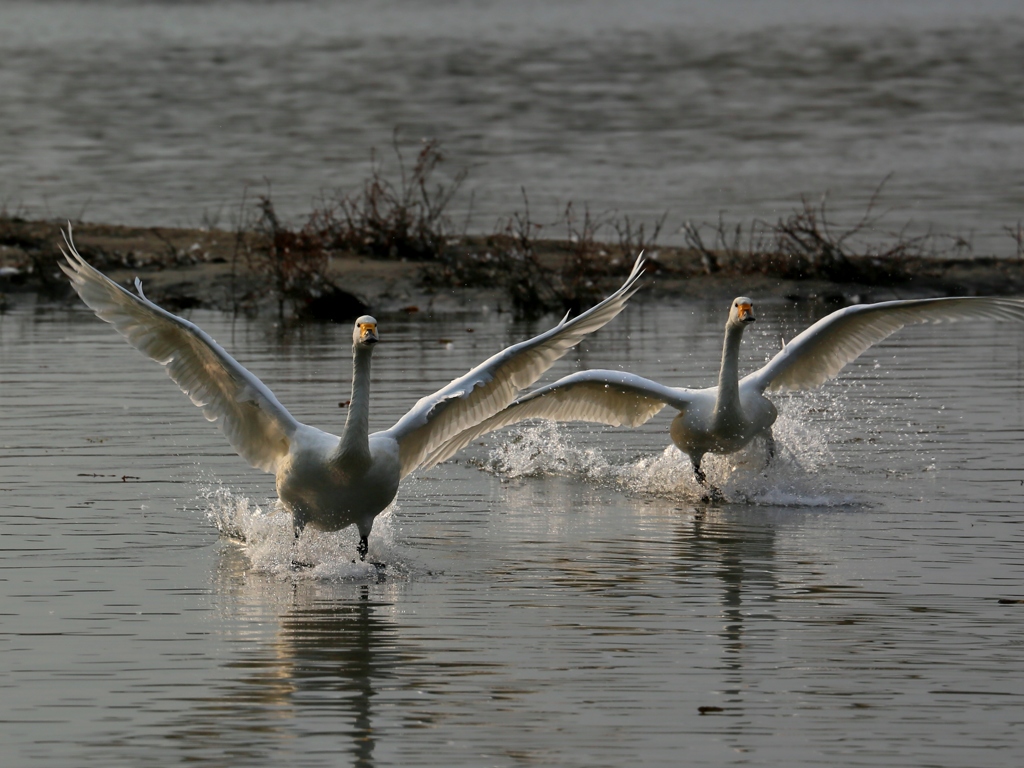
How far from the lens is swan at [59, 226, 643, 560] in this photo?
32.6ft

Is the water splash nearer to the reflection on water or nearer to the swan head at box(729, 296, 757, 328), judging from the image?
the reflection on water

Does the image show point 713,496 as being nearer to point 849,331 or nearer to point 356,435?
point 849,331

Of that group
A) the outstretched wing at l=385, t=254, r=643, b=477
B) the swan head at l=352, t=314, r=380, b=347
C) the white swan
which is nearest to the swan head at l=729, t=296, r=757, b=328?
the white swan

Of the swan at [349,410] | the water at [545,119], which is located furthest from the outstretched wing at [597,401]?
the water at [545,119]

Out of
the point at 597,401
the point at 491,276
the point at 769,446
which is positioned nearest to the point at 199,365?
the point at 597,401

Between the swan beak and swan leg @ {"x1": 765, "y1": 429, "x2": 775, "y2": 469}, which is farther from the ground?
the swan beak

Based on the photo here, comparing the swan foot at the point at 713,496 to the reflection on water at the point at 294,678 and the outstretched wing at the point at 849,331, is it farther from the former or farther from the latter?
the reflection on water at the point at 294,678

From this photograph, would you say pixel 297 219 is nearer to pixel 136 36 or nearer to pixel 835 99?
pixel 835 99

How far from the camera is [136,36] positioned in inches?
3054

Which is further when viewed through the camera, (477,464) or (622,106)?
(622,106)

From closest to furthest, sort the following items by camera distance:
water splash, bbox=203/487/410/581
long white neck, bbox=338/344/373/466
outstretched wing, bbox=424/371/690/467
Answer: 1. long white neck, bbox=338/344/373/466
2. water splash, bbox=203/487/410/581
3. outstretched wing, bbox=424/371/690/467

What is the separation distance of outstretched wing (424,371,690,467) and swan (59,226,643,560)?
1366 mm

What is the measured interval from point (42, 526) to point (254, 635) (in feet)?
8.65

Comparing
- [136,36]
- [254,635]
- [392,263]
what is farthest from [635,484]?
[136,36]
